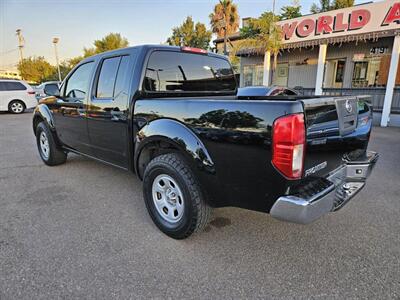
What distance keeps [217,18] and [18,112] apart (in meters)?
21.7

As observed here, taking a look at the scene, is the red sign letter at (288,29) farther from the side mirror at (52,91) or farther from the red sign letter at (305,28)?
the side mirror at (52,91)

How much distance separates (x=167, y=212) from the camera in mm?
2896

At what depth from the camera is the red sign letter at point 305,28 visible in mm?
11899

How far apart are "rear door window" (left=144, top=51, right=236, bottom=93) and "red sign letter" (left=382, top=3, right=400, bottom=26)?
9351 mm

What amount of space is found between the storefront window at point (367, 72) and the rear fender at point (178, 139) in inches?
523

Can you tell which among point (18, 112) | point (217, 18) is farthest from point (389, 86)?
point (217, 18)

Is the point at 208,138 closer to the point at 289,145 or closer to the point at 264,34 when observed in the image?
the point at 289,145

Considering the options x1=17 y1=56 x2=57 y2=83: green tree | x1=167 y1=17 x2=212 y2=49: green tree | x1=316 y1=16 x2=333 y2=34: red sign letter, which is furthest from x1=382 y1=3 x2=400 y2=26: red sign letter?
x1=17 y1=56 x2=57 y2=83: green tree

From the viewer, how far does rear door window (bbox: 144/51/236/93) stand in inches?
126

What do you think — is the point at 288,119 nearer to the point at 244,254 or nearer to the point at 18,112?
the point at 244,254

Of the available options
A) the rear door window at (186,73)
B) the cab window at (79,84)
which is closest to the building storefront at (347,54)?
the rear door window at (186,73)

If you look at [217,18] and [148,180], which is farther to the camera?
[217,18]

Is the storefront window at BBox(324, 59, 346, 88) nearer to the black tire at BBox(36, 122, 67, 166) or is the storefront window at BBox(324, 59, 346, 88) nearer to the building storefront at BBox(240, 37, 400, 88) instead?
the building storefront at BBox(240, 37, 400, 88)

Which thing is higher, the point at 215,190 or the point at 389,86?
the point at 389,86
